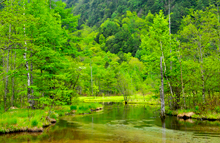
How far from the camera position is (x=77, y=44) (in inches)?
1308

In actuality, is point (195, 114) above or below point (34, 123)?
below

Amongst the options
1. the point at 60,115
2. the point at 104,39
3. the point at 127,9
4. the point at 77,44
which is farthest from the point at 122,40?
the point at 60,115

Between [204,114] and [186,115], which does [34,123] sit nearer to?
[186,115]

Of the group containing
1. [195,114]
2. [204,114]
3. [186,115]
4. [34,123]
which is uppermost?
[34,123]

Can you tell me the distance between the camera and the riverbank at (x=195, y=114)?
20.7 metres

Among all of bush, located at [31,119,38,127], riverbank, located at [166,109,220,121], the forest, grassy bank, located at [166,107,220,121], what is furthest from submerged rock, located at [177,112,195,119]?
bush, located at [31,119,38,127]

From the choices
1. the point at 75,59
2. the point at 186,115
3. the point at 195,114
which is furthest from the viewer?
the point at 75,59

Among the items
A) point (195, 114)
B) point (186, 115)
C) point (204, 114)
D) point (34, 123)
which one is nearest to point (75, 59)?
point (34, 123)

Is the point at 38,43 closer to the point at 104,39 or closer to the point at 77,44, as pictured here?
the point at 77,44

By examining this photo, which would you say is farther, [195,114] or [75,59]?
[75,59]

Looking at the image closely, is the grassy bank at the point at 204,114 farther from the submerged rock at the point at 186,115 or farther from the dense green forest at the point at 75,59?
the dense green forest at the point at 75,59

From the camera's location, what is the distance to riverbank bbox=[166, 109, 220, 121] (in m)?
20.7

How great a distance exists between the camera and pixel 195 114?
74.4 ft

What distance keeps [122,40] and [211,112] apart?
127952 mm
